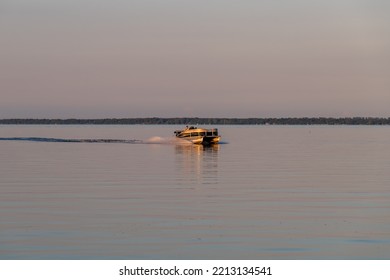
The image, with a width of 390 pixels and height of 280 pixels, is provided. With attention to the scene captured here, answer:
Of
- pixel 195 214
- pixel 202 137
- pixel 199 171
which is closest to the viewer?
pixel 195 214

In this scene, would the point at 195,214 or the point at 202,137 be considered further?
the point at 202,137

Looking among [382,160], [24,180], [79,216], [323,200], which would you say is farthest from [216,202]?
[382,160]

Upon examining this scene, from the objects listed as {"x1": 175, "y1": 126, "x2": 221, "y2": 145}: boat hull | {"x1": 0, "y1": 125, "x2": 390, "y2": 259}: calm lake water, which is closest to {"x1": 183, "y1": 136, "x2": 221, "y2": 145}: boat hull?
{"x1": 175, "y1": 126, "x2": 221, "y2": 145}: boat hull

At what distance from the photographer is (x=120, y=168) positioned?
51219mm

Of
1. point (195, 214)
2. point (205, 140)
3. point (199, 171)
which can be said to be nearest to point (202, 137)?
point (205, 140)

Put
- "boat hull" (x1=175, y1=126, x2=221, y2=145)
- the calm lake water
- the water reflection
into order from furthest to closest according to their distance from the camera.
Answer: "boat hull" (x1=175, y1=126, x2=221, y2=145)
the water reflection
the calm lake water

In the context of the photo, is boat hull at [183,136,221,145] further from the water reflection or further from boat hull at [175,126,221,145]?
the water reflection

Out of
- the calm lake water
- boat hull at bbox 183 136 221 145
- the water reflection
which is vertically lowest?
the calm lake water

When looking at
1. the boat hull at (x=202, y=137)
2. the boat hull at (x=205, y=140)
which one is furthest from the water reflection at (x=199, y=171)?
the boat hull at (x=202, y=137)

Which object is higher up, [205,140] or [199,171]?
[205,140]

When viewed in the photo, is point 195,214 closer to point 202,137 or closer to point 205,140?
point 202,137

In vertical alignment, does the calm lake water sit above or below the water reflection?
below

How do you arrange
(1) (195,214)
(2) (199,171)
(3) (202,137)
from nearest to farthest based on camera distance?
(1) (195,214) → (2) (199,171) → (3) (202,137)

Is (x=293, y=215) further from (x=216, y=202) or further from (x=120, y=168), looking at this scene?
(x=120, y=168)
